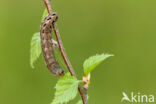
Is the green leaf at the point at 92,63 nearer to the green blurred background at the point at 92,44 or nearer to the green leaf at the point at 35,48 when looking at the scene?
the green leaf at the point at 35,48

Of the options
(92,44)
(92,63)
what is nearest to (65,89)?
(92,63)

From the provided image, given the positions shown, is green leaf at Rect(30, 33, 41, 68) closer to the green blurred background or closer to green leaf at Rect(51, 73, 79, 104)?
green leaf at Rect(51, 73, 79, 104)

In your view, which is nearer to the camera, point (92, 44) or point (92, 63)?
point (92, 63)

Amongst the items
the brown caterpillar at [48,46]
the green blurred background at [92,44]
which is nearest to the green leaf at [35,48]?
the brown caterpillar at [48,46]

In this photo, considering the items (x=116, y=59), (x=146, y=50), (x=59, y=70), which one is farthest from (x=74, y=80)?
(x=146, y=50)

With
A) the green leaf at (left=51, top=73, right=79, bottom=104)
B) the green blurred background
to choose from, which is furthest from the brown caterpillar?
the green blurred background

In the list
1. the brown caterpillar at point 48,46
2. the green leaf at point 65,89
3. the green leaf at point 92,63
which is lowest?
the green leaf at point 65,89

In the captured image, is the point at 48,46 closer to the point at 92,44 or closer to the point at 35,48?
the point at 35,48
